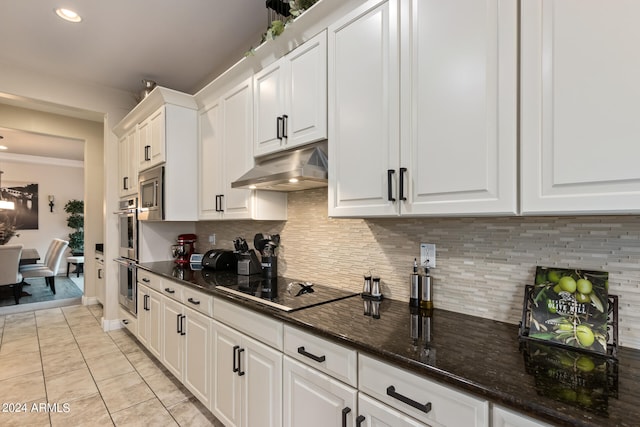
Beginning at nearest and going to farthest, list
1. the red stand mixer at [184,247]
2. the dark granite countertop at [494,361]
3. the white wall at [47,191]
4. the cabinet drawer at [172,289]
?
1. the dark granite countertop at [494,361]
2. the cabinet drawer at [172,289]
3. the red stand mixer at [184,247]
4. the white wall at [47,191]

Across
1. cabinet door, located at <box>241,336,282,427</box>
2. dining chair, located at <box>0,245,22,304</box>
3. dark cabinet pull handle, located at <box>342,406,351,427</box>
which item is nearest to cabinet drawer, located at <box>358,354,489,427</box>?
dark cabinet pull handle, located at <box>342,406,351,427</box>

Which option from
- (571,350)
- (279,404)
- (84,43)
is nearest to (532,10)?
(571,350)

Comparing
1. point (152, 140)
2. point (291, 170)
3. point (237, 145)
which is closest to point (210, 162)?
point (237, 145)

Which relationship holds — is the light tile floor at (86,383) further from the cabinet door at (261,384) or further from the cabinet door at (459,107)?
the cabinet door at (459,107)

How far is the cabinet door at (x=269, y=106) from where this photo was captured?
2053 mm

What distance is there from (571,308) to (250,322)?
1.41m

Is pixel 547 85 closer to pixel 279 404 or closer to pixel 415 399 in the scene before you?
pixel 415 399

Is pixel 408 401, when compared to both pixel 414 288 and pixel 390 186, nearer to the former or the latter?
pixel 414 288

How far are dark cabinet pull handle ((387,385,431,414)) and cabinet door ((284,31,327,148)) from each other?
1226 millimetres

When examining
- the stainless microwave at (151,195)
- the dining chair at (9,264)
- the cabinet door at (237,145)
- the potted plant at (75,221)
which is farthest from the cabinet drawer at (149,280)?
the potted plant at (75,221)

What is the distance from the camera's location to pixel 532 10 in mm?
1043

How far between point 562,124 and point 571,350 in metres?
0.76

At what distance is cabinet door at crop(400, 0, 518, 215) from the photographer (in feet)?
3.61

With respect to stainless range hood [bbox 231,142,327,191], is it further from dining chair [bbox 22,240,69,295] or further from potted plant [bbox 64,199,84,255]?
potted plant [bbox 64,199,84,255]
